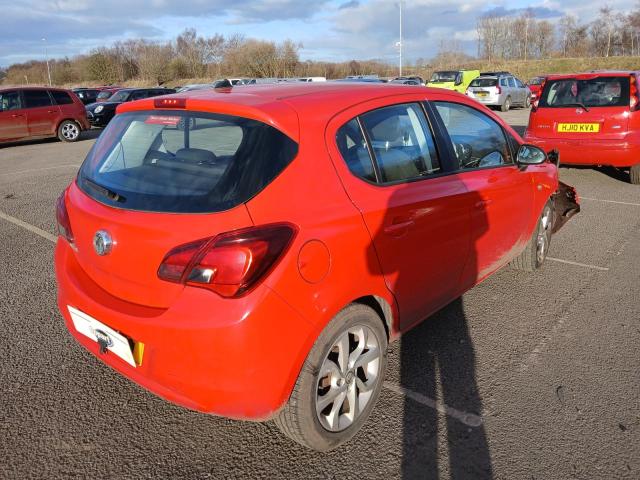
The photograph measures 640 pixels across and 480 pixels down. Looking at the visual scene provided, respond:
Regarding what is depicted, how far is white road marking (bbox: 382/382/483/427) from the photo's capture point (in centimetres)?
273

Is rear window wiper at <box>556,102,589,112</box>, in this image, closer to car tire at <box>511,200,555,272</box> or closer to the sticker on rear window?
car tire at <box>511,200,555,272</box>

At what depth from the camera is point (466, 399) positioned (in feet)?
9.56

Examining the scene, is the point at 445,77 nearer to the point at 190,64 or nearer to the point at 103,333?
the point at 103,333

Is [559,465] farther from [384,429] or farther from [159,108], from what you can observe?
[159,108]

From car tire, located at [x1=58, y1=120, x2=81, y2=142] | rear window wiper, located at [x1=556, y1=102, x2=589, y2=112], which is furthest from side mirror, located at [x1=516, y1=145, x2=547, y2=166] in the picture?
car tire, located at [x1=58, y1=120, x2=81, y2=142]

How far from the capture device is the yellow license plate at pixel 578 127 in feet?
26.2

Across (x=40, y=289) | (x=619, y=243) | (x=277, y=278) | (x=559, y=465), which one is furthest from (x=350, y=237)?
(x=619, y=243)

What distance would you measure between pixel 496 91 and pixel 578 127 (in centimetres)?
1730

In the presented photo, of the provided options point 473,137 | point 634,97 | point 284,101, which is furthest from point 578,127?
point 284,101

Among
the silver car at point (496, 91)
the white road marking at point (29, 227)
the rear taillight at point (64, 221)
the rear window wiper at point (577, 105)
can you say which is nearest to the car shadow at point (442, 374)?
the rear taillight at point (64, 221)

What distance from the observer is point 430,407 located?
2836mm

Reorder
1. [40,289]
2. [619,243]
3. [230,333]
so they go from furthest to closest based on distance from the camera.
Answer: [619,243], [40,289], [230,333]

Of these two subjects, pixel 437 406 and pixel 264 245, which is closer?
pixel 264 245

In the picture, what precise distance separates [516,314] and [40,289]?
384 cm
